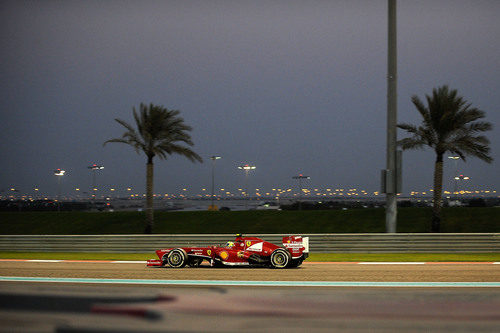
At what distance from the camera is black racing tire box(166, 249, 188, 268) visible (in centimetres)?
1507

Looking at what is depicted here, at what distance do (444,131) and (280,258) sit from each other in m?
19.3

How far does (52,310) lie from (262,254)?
25.4 feet

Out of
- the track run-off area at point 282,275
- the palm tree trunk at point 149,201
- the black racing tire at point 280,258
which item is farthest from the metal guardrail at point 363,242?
the palm tree trunk at point 149,201

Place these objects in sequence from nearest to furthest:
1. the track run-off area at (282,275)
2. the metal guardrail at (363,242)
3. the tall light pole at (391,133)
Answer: the track run-off area at (282,275) → the metal guardrail at (363,242) → the tall light pole at (391,133)

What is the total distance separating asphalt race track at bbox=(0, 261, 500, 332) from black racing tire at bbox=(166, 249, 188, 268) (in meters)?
2.39

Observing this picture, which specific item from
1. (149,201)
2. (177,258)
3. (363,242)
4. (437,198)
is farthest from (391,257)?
(149,201)

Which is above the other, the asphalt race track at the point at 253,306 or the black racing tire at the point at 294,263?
the asphalt race track at the point at 253,306

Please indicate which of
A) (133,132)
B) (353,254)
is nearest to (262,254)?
(353,254)

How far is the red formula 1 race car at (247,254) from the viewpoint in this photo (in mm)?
14797

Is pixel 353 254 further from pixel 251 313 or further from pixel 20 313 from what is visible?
pixel 20 313

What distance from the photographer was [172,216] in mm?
42375

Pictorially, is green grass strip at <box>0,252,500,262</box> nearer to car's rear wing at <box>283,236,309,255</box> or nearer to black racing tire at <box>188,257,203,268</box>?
car's rear wing at <box>283,236,309,255</box>

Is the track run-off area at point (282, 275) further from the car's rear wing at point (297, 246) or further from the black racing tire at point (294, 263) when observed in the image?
the car's rear wing at point (297, 246)

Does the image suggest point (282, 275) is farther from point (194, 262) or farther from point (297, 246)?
point (194, 262)
